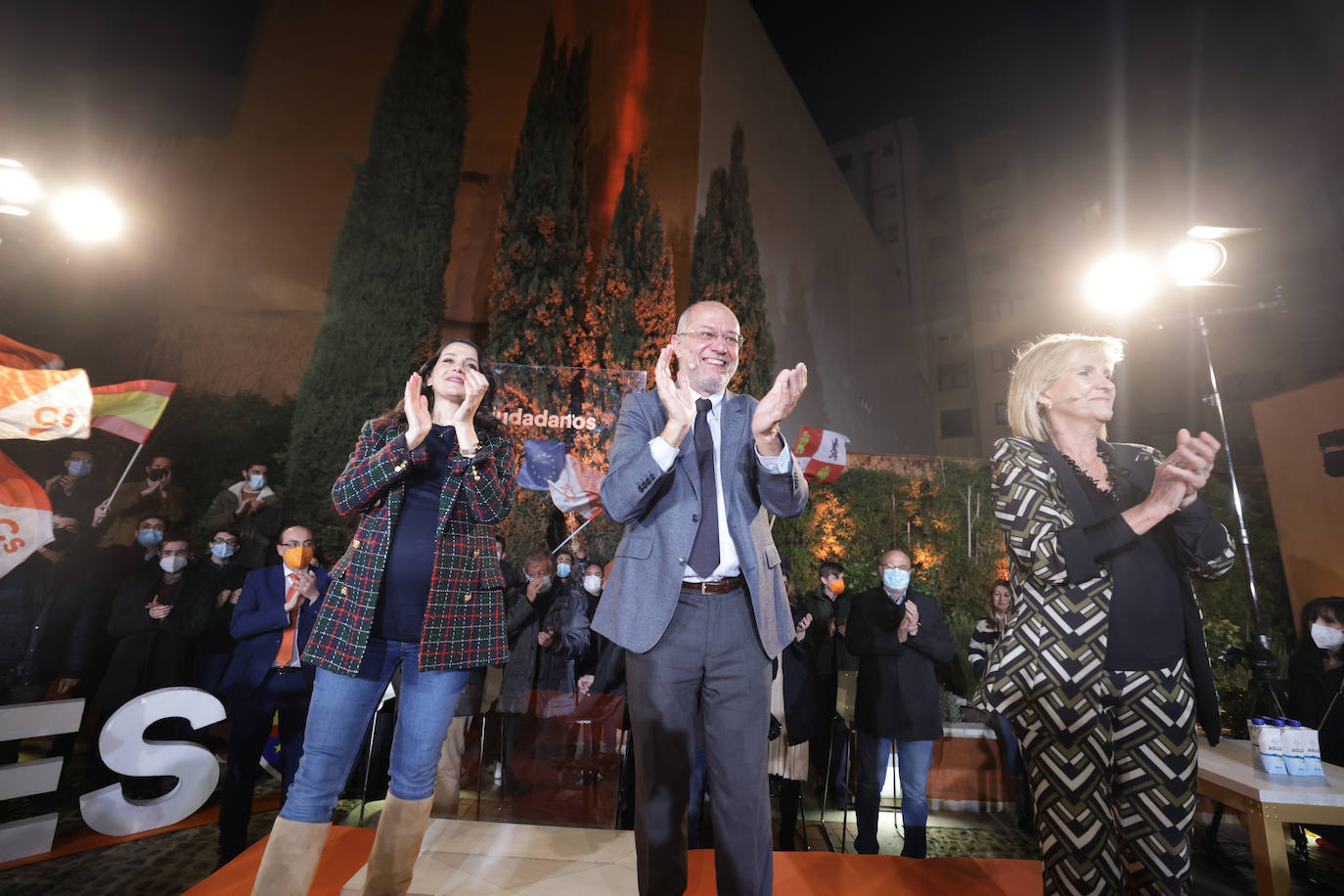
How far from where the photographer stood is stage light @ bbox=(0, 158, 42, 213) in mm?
4742

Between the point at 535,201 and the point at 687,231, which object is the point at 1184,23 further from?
the point at 535,201

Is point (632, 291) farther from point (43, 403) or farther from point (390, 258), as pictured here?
point (43, 403)

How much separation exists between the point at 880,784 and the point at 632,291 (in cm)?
856

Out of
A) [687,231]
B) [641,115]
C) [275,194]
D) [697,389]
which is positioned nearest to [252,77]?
[275,194]

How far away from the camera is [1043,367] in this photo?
204 cm

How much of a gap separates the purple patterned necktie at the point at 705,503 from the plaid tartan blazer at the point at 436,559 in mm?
780

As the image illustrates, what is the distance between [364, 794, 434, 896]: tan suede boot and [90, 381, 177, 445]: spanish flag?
438cm

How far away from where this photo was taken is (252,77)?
32.0 ft

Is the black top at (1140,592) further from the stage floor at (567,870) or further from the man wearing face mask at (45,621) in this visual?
the man wearing face mask at (45,621)

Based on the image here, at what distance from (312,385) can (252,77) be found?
17.7 ft

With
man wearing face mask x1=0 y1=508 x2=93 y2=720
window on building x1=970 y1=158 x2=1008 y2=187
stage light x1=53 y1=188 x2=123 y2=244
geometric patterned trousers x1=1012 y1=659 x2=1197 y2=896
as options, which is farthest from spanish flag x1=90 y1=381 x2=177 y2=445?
window on building x1=970 y1=158 x2=1008 y2=187

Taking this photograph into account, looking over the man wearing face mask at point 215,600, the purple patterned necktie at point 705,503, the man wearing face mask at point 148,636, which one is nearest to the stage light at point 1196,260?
the purple patterned necktie at point 705,503

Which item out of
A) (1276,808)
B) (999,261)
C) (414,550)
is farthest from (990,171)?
(414,550)

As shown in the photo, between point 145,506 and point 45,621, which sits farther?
point 145,506
